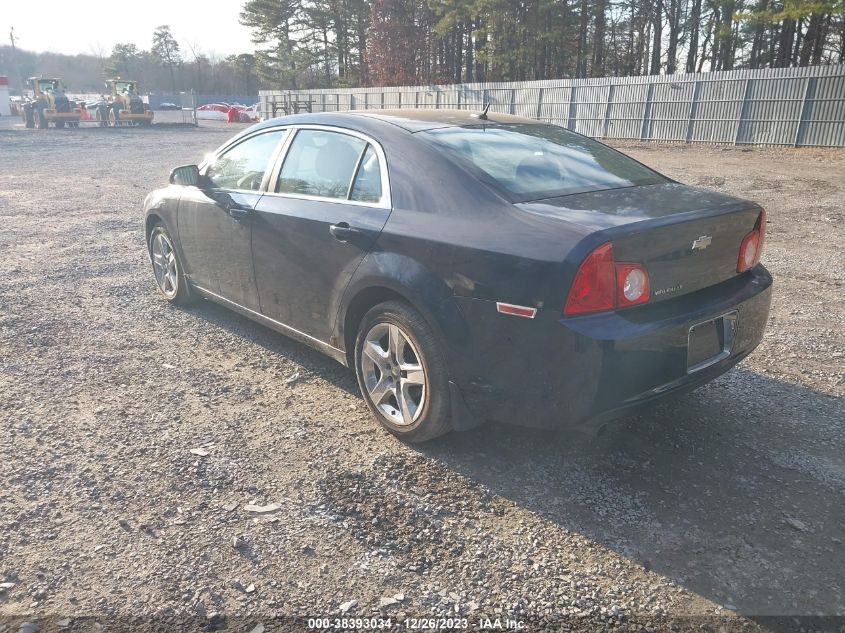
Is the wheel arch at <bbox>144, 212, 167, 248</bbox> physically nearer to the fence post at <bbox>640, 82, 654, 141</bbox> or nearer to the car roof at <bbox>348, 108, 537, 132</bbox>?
the car roof at <bbox>348, 108, 537, 132</bbox>

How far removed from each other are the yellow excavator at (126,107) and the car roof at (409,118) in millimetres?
39970

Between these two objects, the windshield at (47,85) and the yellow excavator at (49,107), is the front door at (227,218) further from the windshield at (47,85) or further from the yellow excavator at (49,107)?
the windshield at (47,85)

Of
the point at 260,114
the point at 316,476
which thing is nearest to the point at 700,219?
the point at 316,476

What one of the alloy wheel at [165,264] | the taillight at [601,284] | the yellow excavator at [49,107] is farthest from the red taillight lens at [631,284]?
the yellow excavator at [49,107]

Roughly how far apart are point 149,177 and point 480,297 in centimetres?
1496

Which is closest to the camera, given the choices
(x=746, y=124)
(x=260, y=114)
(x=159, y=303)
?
(x=159, y=303)

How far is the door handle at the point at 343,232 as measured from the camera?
11.2ft

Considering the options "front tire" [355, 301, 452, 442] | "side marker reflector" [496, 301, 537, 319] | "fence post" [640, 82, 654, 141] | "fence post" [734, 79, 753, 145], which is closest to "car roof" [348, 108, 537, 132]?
"front tire" [355, 301, 452, 442]

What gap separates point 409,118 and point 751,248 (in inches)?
80.1

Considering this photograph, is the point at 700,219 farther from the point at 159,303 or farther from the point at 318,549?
the point at 159,303

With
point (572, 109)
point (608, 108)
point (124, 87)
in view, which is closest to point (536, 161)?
point (608, 108)

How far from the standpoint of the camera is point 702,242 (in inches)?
116

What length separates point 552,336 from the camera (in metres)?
2.63

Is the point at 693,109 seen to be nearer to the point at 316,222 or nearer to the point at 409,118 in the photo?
the point at 409,118
